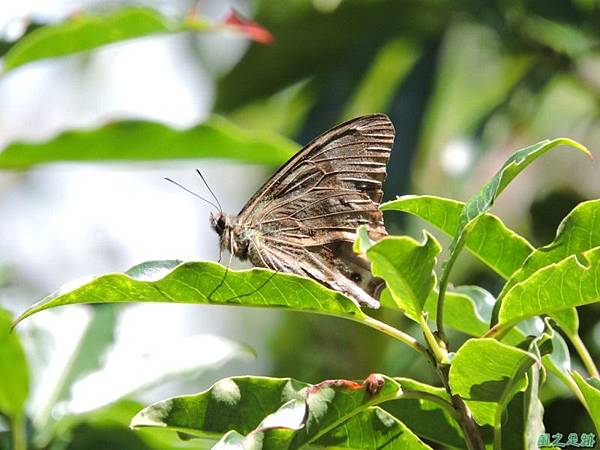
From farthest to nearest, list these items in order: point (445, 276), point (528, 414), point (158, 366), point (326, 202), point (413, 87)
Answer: point (413, 87), point (158, 366), point (326, 202), point (445, 276), point (528, 414)

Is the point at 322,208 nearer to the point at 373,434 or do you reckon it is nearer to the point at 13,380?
the point at 373,434

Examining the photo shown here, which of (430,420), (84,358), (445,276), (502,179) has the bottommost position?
(84,358)

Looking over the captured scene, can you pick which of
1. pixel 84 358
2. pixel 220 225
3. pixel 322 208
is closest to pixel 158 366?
pixel 84 358

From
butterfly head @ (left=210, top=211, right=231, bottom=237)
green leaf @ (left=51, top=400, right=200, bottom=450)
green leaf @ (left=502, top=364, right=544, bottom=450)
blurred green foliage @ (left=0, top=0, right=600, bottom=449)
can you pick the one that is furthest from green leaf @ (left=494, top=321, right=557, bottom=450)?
blurred green foliage @ (left=0, top=0, right=600, bottom=449)

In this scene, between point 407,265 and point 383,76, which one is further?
point 383,76

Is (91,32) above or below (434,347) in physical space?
above

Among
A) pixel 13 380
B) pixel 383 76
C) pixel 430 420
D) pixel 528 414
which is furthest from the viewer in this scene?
pixel 383 76
